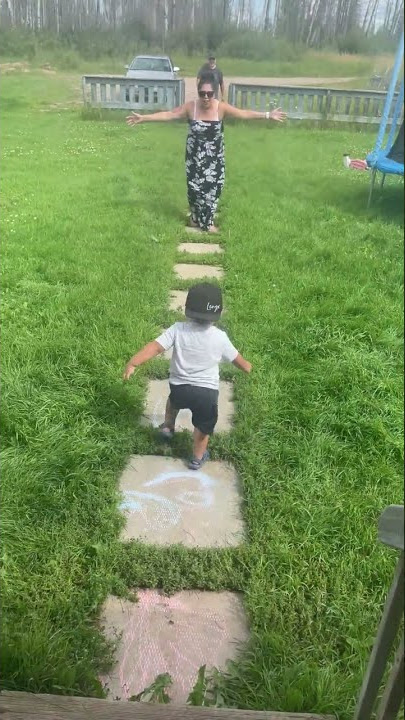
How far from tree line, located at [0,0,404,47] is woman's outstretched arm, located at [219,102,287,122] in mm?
240

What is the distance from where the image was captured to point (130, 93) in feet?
6.05

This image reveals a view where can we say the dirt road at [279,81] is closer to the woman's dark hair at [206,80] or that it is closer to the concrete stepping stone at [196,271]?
the woman's dark hair at [206,80]

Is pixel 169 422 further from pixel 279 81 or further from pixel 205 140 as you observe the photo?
pixel 279 81

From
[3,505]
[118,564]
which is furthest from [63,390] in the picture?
[118,564]

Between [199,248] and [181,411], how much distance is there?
2.31ft

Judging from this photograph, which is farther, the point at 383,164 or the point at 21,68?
the point at 21,68

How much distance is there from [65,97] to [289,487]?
5.10 ft

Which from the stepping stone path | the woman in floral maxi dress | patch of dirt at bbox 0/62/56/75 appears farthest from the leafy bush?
the stepping stone path

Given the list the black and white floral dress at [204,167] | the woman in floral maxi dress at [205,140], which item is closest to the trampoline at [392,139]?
the woman in floral maxi dress at [205,140]

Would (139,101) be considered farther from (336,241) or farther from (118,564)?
(118,564)

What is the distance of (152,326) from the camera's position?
2719 millimetres

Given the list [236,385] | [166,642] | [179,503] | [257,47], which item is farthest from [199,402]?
[257,47]

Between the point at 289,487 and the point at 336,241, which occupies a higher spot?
the point at 336,241

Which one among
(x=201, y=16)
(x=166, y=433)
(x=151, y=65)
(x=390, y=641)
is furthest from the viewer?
(x=166, y=433)
